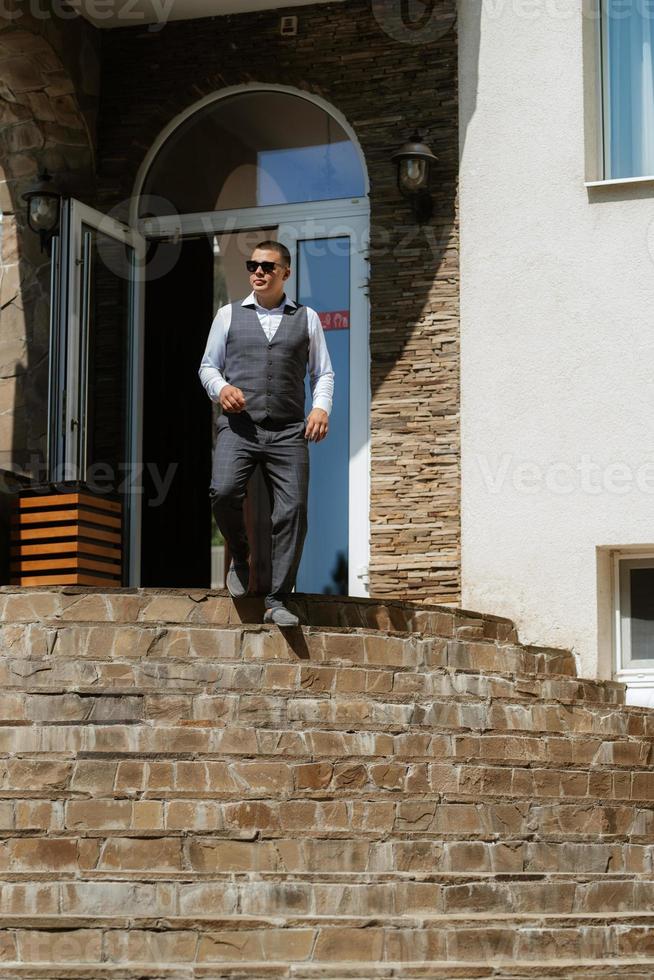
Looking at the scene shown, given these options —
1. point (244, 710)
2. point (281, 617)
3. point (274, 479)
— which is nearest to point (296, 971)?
point (244, 710)

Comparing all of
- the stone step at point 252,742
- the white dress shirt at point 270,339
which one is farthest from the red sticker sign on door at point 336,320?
the stone step at point 252,742

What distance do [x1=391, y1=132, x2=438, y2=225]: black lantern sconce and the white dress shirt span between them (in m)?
3.22

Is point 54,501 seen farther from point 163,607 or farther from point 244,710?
point 244,710

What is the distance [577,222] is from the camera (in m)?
11.4

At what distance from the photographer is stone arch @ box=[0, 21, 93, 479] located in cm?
1195

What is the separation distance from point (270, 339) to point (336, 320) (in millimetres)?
3657

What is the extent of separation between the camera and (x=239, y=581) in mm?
8570

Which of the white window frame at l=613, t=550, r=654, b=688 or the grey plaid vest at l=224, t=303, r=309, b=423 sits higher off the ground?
the grey plaid vest at l=224, t=303, r=309, b=423

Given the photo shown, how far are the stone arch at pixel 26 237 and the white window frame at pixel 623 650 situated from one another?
4.46 m

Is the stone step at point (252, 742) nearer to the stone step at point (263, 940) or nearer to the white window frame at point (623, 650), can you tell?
the stone step at point (263, 940)

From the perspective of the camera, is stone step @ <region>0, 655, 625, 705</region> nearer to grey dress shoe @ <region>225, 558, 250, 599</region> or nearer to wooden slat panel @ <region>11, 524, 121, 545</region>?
grey dress shoe @ <region>225, 558, 250, 599</region>

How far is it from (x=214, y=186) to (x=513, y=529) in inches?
159

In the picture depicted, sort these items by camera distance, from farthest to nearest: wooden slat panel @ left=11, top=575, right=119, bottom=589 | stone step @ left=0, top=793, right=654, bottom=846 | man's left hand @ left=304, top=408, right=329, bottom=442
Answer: wooden slat panel @ left=11, top=575, right=119, bottom=589
man's left hand @ left=304, top=408, right=329, bottom=442
stone step @ left=0, top=793, right=654, bottom=846

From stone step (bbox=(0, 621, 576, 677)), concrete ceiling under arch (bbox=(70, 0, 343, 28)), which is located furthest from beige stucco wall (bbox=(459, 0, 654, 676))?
stone step (bbox=(0, 621, 576, 677))
